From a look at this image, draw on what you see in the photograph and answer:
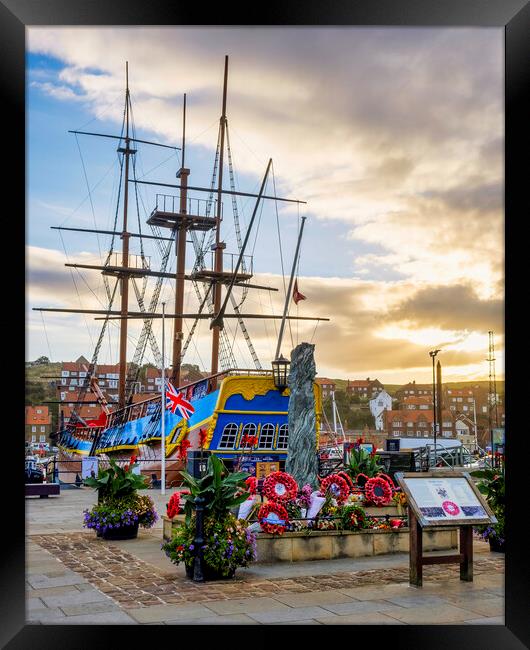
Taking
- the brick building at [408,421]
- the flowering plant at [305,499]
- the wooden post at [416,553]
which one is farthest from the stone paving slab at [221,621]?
the brick building at [408,421]

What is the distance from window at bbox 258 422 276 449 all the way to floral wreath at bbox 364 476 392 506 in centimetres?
1776

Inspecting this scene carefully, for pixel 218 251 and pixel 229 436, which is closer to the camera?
pixel 229 436

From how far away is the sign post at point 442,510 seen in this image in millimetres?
8578

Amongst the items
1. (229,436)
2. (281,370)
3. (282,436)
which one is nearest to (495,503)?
(281,370)

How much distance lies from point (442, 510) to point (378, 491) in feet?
13.3

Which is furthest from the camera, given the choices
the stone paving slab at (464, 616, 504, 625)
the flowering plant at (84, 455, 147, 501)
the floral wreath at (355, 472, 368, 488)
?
the floral wreath at (355, 472, 368, 488)

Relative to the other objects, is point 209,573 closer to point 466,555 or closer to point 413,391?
point 466,555

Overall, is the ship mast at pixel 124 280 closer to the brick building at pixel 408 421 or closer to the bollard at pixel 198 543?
the bollard at pixel 198 543

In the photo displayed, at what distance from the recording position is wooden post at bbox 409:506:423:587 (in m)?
8.59

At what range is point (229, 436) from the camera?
29797 mm

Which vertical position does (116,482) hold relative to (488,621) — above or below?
above

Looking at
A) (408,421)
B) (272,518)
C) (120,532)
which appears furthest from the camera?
(408,421)

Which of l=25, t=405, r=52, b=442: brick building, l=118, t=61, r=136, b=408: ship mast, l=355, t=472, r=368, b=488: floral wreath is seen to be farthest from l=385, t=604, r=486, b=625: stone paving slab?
l=25, t=405, r=52, b=442: brick building

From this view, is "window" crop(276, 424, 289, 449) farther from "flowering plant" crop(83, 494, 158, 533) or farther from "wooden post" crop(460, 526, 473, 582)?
"wooden post" crop(460, 526, 473, 582)
